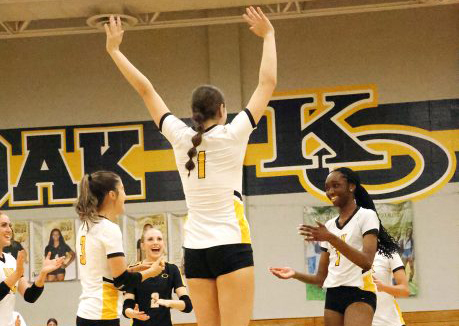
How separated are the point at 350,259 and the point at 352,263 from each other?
12.6 inches

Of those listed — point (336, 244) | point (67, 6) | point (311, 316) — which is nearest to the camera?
point (336, 244)

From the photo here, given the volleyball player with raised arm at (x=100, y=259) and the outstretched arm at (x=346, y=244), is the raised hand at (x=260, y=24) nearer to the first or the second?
the outstretched arm at (x=346, y=244)

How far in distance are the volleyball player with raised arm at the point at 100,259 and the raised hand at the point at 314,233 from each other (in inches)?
39.0

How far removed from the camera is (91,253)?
4.46 m

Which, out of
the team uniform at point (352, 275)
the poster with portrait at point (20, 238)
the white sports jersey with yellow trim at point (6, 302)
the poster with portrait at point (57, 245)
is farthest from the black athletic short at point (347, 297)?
the poster with portrait at point (20, 238)

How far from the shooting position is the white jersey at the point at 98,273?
444 centimetres

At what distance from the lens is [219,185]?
11.7 feet

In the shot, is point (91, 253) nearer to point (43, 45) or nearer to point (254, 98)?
point (254, 98)

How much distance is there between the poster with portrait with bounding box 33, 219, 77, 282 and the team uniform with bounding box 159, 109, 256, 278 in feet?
30.1

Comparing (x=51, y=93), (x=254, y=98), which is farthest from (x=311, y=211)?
(x=254, y=98)

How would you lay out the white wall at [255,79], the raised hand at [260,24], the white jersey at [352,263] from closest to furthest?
the raised hand at [260,24]
the white jersey at [352,263]
the white wall at [255,79]

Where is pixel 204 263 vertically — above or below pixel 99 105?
Answer: below

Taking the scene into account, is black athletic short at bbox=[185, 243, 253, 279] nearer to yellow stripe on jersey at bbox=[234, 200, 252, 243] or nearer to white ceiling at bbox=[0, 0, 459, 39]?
yellow stripe on jersey at bbox=[234, 200, 252, 243]

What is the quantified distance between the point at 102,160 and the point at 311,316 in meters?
4.17
